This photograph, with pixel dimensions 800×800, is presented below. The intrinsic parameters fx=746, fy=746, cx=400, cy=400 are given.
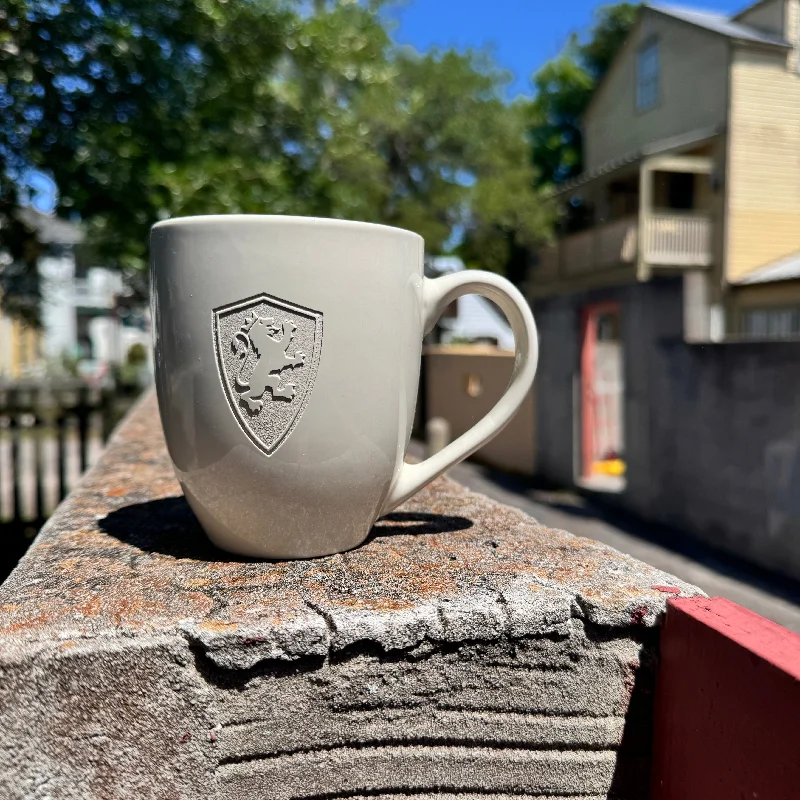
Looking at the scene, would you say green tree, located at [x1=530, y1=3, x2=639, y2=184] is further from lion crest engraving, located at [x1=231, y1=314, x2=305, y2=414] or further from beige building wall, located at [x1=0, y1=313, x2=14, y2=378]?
beige building wall, located at [x1=0, y1=313, x2=14, y2=378]

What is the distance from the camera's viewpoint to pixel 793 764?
1.79ft

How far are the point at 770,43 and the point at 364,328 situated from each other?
1.20m

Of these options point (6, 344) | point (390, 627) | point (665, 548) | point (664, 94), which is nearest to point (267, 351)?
point (390, 627)

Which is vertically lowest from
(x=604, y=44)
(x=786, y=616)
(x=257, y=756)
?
(x=786, y=616)

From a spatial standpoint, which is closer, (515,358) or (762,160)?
(515,358)

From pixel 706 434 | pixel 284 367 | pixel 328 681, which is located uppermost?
pixel 284 367

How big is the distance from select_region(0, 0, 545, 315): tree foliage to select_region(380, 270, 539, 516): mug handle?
1977 millimetres

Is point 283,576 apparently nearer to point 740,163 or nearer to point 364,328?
point 364,328

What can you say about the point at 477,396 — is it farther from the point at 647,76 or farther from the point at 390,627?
the point at 390,627

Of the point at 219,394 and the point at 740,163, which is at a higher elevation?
the point at 740,163

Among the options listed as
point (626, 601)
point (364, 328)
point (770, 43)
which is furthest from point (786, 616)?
point (364, 328)

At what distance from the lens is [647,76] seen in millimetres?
1910

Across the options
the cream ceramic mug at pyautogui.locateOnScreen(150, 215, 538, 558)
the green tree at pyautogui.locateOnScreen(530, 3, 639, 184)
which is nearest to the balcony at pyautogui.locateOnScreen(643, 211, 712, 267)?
the green tree at pyautogui.locateOnScreen(530, 3, 639, 184)

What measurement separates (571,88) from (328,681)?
2068 millimetres
